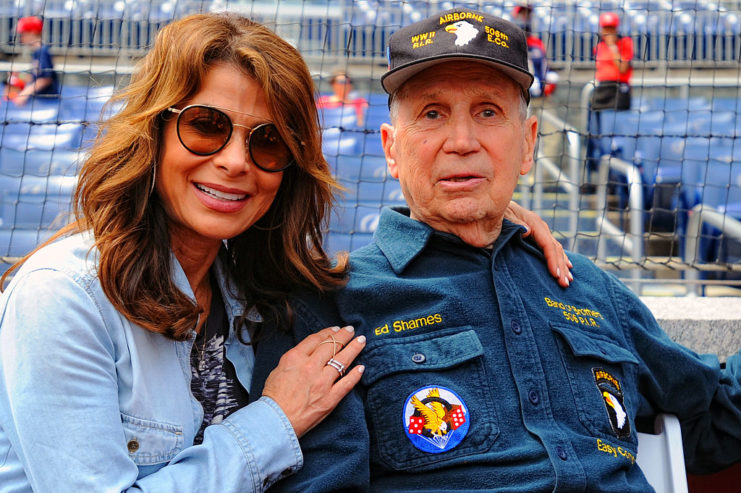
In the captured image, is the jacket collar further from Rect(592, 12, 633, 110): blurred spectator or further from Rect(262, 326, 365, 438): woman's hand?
Rect(592, 12, 633, 110): blurred spectator

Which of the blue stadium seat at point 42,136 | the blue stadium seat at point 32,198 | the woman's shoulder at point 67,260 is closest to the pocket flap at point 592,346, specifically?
the woman's shoulder at point 67,260

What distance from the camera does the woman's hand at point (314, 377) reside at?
1.86m

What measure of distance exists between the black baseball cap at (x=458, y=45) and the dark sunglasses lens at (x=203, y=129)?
0.54 metres

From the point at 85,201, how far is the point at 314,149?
528 millimetres

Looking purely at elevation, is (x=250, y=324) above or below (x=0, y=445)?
above

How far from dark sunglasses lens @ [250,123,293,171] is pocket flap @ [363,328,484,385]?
1.66 ft

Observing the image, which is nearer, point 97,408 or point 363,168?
point 97,408

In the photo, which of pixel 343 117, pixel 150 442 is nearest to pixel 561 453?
pixel 150 442

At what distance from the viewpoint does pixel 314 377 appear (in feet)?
6.23

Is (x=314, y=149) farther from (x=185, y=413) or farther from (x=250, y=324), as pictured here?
(x=185, y=413)

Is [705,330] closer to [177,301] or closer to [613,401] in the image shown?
[613,401]

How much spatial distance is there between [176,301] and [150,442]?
0.97 ft

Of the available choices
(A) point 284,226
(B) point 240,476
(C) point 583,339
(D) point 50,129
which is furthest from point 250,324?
(D) point 50,129

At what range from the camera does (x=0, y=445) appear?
1633mm
